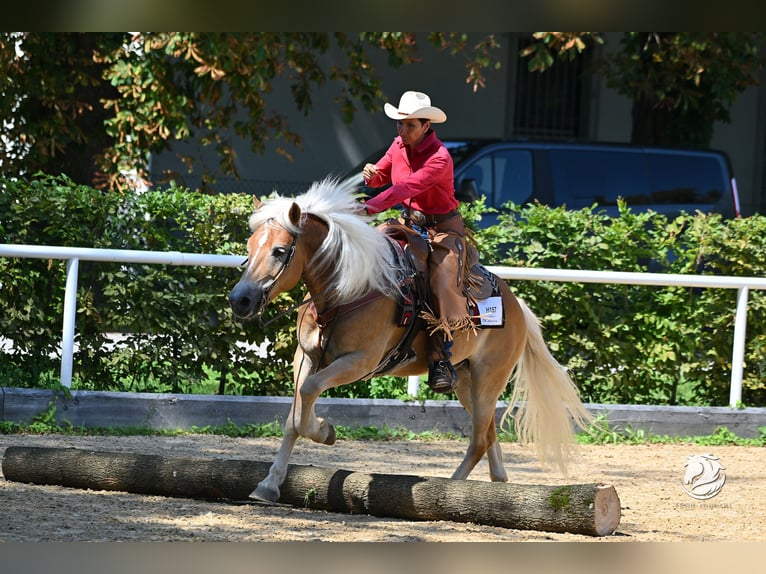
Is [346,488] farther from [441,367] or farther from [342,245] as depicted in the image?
[342,245]

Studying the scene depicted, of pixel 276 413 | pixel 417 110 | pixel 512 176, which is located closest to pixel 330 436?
pixel 417 110

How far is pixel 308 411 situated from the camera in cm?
622

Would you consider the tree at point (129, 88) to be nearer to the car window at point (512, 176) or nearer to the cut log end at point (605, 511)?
the car window at point (512, 176)

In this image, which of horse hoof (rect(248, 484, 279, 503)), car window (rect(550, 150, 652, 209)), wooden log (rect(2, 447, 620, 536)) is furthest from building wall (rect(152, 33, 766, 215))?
horse hoof (rect(248, 484, 279, 503))

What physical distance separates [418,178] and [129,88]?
695 centimetres

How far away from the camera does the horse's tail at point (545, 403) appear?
24.9 feet

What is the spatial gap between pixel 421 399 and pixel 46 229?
350cm

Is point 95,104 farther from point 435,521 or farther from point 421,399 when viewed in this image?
point 435,521

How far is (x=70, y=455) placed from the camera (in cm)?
664

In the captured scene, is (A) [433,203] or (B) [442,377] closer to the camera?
(B) [442,377]

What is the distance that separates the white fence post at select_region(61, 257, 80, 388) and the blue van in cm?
578

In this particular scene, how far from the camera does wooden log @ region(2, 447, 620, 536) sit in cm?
586

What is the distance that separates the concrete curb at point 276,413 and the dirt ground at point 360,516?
0.92 ft
